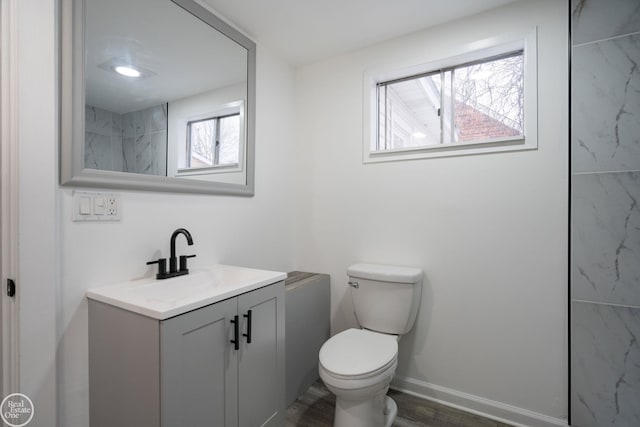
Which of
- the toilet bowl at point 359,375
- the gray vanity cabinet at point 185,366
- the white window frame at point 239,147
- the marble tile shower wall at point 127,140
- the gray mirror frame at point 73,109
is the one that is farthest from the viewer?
the white window frame at point 239,147

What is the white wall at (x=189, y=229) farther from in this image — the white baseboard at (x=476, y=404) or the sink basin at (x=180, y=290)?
the white baseboard at (x=476, y=404)

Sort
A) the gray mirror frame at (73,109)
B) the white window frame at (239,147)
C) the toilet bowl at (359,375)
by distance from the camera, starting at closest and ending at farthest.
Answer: the gray mirror frame at (73,109)
the toilet bowl at (359,375)
the white window frame at (239,147)

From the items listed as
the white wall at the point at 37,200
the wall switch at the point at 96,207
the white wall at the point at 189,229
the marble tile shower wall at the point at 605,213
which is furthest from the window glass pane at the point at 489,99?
the white wall at the point at 37,200

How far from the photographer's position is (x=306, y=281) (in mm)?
2088

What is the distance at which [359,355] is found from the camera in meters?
1.52

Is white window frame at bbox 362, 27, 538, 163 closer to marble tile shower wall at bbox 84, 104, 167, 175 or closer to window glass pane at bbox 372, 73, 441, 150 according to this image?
window glass pane at bbox 372, 73, 441, 150

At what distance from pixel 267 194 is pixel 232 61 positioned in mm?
879

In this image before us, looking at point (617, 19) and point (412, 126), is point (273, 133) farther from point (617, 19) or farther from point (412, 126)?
point (617, 19)

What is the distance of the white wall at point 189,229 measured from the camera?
1.19 m

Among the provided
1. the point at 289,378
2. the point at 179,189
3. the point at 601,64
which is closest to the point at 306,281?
the point at 289,378

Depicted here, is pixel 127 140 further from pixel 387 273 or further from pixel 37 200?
pixel 387 273


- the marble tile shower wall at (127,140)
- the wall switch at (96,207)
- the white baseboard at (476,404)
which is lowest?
the white baseboard at (476,404)

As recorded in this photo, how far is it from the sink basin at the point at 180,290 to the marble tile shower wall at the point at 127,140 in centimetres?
52

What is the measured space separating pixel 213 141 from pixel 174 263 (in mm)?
732
